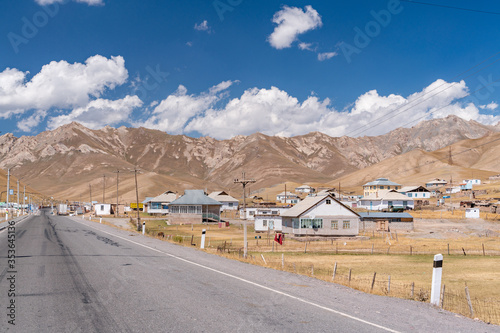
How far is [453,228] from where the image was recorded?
244 ft

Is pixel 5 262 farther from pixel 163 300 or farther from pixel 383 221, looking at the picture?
pixel 383 221

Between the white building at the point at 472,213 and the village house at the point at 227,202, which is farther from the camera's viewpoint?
the village house at the point at 227,202

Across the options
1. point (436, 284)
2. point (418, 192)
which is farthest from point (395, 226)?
point (418, 192)

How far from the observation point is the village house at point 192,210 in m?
87.2

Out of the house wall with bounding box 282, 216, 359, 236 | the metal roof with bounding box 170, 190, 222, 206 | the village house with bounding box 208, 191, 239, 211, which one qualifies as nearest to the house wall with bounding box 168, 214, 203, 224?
the metal roof with bounding box 170, 190, 222, 206

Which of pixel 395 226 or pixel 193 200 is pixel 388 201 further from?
pixel 193 200

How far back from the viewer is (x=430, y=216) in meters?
93.0

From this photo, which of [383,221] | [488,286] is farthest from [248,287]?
[383,221]

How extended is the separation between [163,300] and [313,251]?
34930 millimetres

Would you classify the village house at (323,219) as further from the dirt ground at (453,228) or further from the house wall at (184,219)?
the house wall at (184,219)

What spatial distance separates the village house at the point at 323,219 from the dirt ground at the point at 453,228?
14.5 m

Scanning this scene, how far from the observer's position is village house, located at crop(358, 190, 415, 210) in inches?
4680

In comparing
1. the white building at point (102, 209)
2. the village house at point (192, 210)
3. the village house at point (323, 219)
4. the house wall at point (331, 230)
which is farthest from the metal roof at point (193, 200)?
the white building at point (102, 209)

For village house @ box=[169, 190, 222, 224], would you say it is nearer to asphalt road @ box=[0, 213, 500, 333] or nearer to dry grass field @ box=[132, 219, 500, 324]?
dry grass field @ box=[132, 219, 500, 324]
